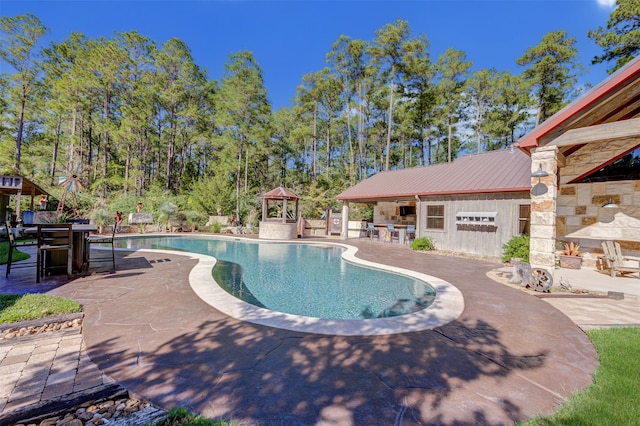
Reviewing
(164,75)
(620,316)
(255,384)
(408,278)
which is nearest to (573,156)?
(620,316)

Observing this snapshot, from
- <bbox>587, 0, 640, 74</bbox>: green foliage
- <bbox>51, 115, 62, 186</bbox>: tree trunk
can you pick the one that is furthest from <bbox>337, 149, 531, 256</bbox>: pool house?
<bbox>51, 115, 62, 186</bbox>: tree trunk

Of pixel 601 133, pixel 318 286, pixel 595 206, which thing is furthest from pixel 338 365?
pixel 595 206

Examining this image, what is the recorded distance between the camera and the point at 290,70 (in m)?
28.5

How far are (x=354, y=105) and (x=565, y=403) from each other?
29.1 m

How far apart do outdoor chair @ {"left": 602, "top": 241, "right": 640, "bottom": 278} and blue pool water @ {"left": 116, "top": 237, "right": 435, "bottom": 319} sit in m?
5.11

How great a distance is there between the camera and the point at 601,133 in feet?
17.9

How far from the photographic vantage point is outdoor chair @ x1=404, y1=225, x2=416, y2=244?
1374cm

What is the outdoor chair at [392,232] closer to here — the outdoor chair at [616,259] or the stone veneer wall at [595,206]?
the stone veneer wall at [595,206]

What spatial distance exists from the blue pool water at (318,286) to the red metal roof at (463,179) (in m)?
5.41

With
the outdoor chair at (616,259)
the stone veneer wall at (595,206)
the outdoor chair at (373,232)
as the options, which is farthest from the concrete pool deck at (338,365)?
the outdoor chair at (373,232)

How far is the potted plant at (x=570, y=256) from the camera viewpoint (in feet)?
25.5

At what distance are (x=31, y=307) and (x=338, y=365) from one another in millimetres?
4258

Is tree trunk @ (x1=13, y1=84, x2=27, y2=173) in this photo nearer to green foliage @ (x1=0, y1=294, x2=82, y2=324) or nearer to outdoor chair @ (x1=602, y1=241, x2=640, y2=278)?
green foliage @ (x1=0, y1=294, x2=82, y2=324)

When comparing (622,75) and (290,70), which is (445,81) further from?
(622,75)
